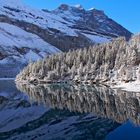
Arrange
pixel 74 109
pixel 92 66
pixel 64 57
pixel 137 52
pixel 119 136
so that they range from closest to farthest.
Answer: pixel 119 136
pixel 74 109
pixel 137 52
pixel 92 66
pixel 64 57

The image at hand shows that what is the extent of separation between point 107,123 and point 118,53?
113 meters

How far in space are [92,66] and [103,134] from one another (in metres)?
117

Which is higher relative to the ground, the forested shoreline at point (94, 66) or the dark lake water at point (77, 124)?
the forested shoreline at point (94, 66)

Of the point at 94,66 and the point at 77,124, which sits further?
the point at 94,66

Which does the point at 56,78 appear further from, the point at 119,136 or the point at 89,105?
the point at 119,136

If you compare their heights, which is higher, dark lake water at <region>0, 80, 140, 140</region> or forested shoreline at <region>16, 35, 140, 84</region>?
forested shoreline at <region>16, 35, 140, 84</region>

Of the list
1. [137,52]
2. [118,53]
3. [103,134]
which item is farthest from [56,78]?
[103,134]

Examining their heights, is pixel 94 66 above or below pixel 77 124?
above

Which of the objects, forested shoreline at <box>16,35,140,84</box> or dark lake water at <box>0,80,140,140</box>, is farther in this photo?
forested shoreline at <box>16,35,140,84</box>

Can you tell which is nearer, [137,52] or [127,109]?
[127,109]

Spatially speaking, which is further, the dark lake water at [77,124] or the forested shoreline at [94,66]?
the forested shoreline at [94,66]

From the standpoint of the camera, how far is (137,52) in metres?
147

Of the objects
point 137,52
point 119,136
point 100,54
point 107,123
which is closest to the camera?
point 119,136

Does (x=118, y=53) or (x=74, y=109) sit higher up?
(x=118, y=53)
